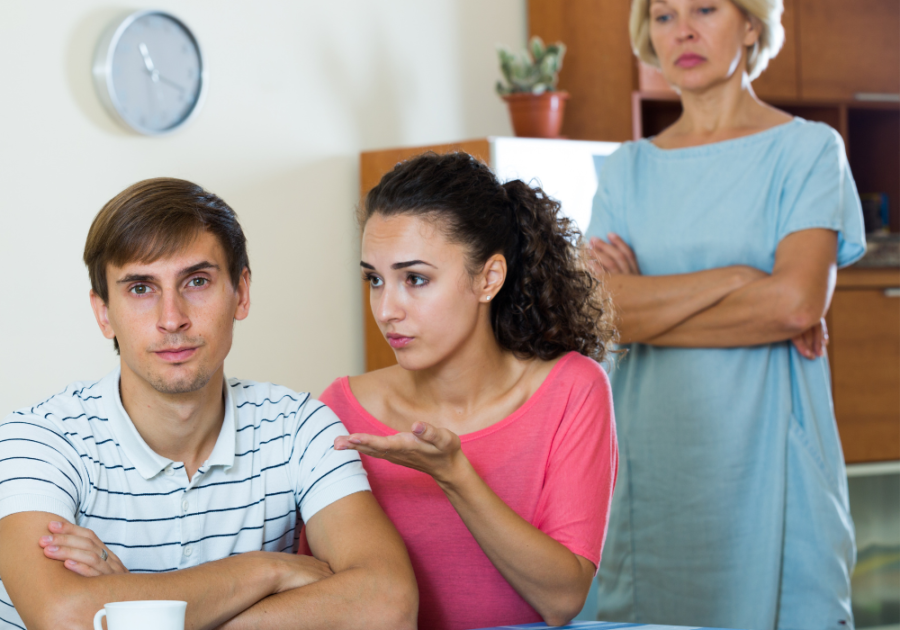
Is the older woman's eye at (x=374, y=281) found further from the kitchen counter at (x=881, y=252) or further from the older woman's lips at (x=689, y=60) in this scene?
the kitchen counter at (x=881, y=252)

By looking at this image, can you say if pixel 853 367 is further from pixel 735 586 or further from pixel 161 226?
pixel 161 226

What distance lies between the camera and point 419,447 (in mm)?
1157

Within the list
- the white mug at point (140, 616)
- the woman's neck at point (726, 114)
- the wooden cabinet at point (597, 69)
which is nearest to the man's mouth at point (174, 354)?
the white mug at point (140, 616)

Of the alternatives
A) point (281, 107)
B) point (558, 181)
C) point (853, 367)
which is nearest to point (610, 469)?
point (558, 181)

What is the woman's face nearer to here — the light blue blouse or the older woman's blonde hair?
the light blue blouse

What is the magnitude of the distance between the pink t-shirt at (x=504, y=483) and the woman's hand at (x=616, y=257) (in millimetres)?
407

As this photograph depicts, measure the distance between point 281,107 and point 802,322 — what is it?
195 centimetres

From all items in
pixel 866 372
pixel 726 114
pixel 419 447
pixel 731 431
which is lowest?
pixel 866 372

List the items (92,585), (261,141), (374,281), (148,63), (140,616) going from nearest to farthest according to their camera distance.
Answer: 1. (140,616)
2. (92,585)
3. (374,281)
4. (148,63)
5. (261,141)

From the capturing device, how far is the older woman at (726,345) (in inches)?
69.4

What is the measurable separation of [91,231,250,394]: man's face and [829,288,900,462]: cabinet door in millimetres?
2702

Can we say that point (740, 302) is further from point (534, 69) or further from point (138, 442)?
point (534, 69)

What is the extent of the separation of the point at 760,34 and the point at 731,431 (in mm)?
802

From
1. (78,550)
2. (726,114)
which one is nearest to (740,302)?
(726,114)
